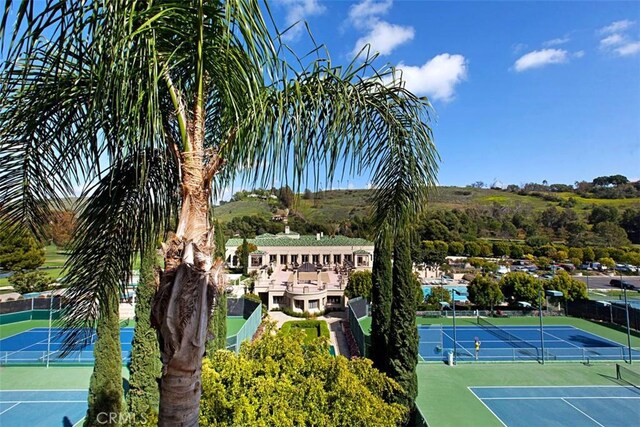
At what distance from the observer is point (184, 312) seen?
1.86 meters

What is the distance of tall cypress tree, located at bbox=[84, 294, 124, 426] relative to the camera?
8453mm

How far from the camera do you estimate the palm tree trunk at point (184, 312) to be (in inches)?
73.4

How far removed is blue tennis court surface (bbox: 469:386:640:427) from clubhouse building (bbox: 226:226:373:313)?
14.1 meters

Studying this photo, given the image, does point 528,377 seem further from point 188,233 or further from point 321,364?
point 188,233

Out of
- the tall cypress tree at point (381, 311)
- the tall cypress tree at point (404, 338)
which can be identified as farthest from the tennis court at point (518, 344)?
the tall cypress tree at point (404, 338)

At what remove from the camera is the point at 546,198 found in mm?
87750

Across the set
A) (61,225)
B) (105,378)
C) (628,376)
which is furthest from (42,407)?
(628,376)

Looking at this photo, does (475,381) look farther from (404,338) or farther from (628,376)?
(628,376)

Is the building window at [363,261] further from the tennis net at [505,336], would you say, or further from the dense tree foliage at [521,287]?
the tennis net at [505,336]

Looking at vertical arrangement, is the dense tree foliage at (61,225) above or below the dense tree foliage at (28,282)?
above

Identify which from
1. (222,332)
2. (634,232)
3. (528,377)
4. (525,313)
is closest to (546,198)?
(634,232)

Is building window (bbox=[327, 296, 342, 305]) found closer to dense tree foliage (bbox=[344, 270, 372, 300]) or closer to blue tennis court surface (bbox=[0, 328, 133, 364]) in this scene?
dense tree foliage (bbox=[344, 270, 372, 300])

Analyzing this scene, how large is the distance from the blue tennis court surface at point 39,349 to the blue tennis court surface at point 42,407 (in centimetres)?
A: 133

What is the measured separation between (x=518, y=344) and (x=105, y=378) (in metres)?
19.5
